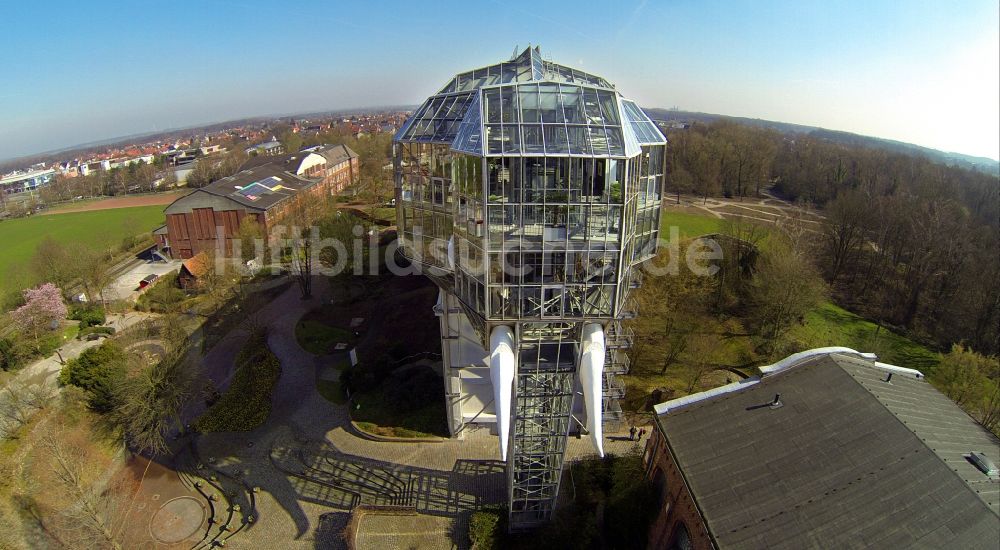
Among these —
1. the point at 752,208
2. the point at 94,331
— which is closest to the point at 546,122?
the point at 94,331

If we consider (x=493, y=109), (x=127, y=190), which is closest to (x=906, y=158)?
(x=493, y=109)

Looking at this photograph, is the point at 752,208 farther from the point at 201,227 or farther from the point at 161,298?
the point at 161,298

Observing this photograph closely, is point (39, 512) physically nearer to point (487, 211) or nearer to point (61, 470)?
point (61, 470)

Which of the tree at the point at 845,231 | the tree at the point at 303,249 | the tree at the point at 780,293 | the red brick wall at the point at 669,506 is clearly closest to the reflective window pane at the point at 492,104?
the red brick wall at the point at 669,506

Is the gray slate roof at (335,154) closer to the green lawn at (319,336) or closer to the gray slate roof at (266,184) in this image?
the gray slate roof at (266,184)

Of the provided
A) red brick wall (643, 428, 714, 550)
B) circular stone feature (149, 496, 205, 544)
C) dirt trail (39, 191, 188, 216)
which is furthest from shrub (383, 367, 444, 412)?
dirt trail (39, 191, 188, 216)

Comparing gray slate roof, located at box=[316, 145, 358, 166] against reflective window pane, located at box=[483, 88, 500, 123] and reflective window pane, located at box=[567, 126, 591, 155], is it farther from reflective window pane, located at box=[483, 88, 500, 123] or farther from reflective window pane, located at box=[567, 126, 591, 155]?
reflective window pane, located at box=[567, 126, 591, 155]

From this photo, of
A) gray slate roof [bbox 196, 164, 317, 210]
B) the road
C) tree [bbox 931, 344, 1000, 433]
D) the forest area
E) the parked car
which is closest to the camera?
tree [bbox 931, 344, 1000, 433]
